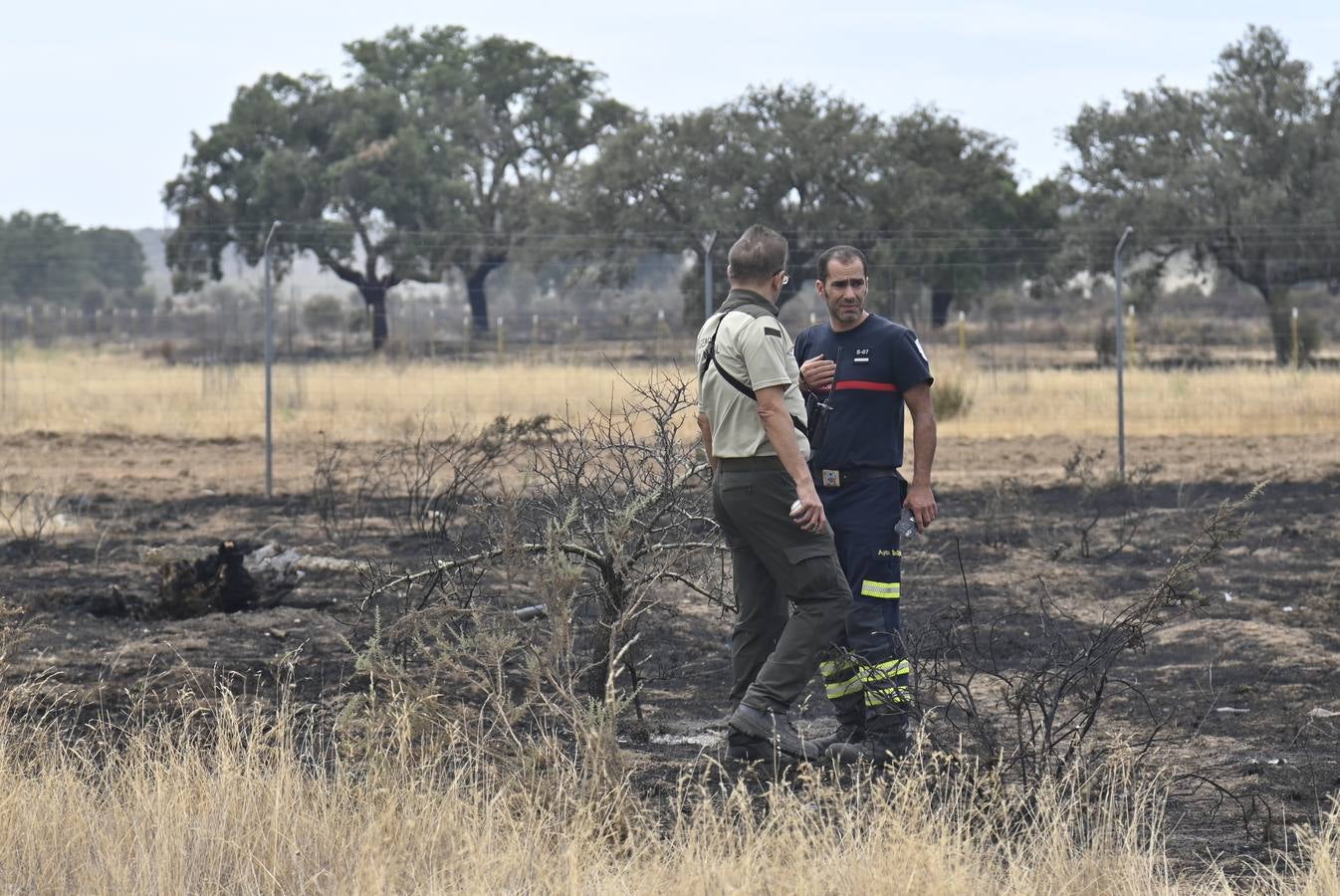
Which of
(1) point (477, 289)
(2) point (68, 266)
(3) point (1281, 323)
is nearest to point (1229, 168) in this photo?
(3) point (1281, 323)

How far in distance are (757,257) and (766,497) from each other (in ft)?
2.62

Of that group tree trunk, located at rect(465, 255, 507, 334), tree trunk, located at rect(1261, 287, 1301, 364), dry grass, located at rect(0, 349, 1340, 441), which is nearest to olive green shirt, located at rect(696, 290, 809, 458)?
dry grass, located at rect(0, 349, 1340, 441)

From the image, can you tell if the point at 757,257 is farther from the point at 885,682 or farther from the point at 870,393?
the point at 885,682

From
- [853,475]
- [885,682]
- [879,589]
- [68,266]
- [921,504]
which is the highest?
[68,266]

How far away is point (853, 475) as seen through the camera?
5777mm

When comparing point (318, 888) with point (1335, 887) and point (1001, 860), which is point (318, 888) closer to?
point (1001, 860)

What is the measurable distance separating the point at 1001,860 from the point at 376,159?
43.9 meters

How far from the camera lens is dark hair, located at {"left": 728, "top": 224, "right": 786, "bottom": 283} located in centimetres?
549

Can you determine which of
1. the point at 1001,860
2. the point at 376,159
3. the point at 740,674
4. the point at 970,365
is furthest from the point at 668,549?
the point at 376,159

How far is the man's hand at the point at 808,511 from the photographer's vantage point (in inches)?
208

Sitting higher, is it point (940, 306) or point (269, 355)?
point (940, 306)

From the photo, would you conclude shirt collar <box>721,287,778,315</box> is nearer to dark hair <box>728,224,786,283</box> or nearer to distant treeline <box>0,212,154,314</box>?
dark hair <box>728,224,786,283</box>

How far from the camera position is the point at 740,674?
231 inches

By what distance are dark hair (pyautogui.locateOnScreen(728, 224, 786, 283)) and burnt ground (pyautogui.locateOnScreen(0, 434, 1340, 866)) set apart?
1.28 metres
